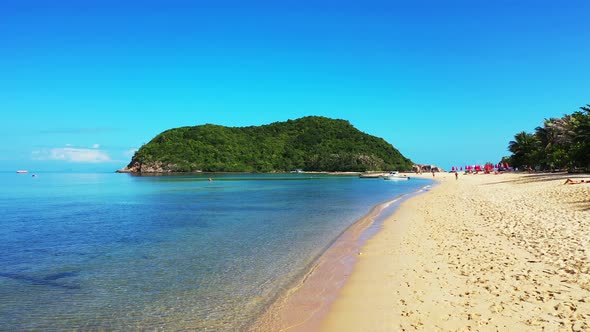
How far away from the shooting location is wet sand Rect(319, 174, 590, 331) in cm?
670

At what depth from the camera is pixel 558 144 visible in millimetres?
61844

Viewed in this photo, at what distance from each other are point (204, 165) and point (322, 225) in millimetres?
149325

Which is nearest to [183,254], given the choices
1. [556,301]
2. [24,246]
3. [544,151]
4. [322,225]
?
[24,246]

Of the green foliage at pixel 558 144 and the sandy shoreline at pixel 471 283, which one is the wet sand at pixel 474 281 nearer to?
the sandy shoreline at pixel 471 283

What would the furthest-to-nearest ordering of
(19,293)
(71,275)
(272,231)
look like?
(272,231)
(71,275)
(19,293)

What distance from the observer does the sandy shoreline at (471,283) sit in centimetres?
671

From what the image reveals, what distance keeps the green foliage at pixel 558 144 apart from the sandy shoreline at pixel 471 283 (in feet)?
124

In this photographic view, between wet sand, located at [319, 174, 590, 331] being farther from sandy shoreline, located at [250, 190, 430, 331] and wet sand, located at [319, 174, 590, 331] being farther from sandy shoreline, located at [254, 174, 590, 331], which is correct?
sandy shoreline, located at [250, 190, 430, 331]

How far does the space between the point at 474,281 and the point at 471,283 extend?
171mm

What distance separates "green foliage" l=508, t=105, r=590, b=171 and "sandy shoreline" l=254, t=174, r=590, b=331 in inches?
1485

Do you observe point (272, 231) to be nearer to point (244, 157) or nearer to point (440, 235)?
point (440, 235)

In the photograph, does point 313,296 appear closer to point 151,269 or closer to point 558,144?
point 151,269

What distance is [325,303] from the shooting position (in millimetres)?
8609

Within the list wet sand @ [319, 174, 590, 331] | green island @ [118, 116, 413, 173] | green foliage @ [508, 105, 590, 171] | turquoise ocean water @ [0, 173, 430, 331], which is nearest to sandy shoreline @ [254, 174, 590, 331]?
wet sand @ [319, 174, 590, 331]
